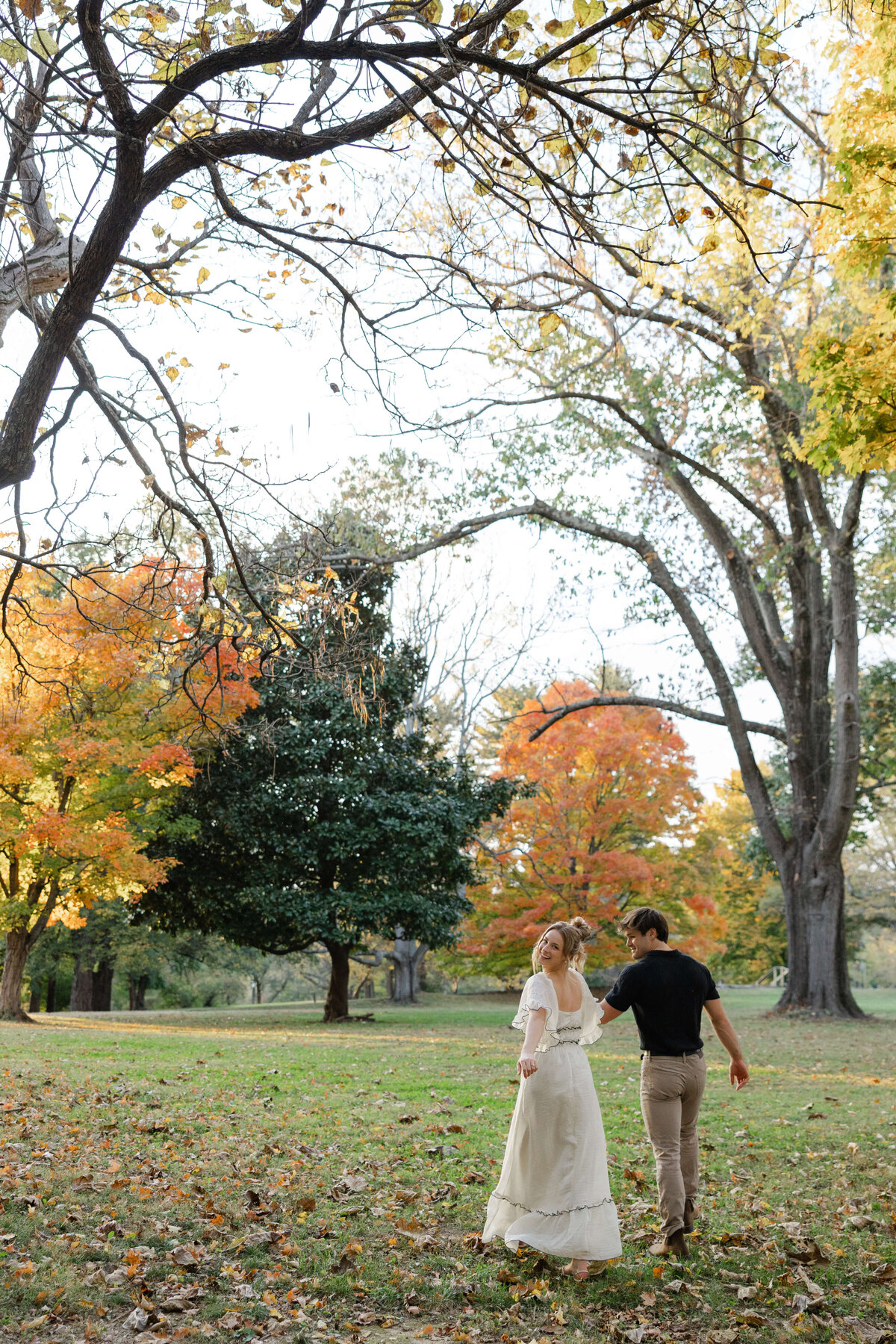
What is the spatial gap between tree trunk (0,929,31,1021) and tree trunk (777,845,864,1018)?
14955 mm

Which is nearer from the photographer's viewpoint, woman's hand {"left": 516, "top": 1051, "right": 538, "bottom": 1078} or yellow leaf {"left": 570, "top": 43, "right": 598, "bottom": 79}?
yellow leaf {"left": 570, "top": 43, "right": 598, "bottom": 79}

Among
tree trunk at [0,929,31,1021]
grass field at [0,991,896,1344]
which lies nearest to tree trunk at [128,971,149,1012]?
tree trunk at [0,929,31,1021]

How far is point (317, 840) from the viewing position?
20.7m

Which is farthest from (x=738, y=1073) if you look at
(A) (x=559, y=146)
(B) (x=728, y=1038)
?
(A) (x=559, y=146)

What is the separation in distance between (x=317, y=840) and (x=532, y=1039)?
16.2 meters

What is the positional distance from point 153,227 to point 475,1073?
30.9 ft

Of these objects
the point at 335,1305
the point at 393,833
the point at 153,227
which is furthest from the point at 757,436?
the point at 335,1305

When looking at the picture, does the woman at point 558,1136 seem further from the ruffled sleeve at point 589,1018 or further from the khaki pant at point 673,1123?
the khaki pant at point 673,1123

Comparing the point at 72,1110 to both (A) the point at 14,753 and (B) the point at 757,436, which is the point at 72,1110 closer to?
(A) the point at 14,753

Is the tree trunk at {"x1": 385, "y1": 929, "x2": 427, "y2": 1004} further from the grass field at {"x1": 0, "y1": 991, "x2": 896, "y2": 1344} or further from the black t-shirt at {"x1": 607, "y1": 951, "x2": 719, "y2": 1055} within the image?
the black t-shirt at {"x1": 607, "y1": 951, "x2": 719, "y2": 1055}

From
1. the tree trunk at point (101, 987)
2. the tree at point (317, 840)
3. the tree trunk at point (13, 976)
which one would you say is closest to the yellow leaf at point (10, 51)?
the tree at point (317, 840)

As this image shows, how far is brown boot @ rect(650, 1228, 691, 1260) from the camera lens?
501 cm

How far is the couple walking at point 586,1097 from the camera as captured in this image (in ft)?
15.8

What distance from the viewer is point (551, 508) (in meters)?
19.5
